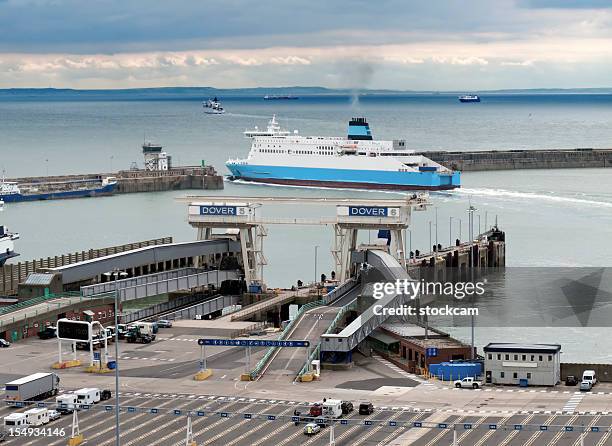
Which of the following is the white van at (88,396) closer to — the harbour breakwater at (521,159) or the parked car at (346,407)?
the parked car at (346,407)

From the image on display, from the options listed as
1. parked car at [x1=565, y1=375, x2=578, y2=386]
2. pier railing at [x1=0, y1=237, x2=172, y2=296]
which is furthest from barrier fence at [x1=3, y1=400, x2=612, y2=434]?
pier railing at [x1=0, y1=237, x2=172, y2=296]

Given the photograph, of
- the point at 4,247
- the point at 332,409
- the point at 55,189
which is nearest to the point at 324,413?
the point at 332,409

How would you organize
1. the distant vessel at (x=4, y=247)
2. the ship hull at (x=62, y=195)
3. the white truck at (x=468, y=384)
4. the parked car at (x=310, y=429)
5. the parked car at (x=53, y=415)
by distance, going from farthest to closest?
the ship hull at (x=62, y=195) → the distant vessel at (x=4, y=247) → the white truck at (x=468, y=384) → the parked car at (x=53, y=415) → the parked car at (x=310, y=429)

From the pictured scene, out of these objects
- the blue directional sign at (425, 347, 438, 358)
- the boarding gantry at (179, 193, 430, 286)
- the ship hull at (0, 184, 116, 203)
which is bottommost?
the blue directional sign at (425, 347, 438, 358)

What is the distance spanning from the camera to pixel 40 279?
54.0m

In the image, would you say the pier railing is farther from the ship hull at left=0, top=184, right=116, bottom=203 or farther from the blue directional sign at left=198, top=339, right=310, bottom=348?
the ship hull at left=0, top=184, right=116, bottom=203

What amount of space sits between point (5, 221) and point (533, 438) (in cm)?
7478

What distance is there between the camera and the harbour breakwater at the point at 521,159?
153625 mm

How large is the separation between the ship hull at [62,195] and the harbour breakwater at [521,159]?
41.8m

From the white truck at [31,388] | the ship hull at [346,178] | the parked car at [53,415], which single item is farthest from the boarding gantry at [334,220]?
the ship hull at [346,178]

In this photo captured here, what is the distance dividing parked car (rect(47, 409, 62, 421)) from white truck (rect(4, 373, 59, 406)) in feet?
5.24

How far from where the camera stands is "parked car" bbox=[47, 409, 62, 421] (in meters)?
36.5

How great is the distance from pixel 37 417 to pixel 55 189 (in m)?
91.1

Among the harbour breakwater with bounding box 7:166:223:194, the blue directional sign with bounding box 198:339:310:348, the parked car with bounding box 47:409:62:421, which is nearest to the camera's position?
the parked car with bounding box 47:409:62:421
